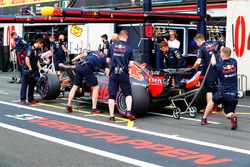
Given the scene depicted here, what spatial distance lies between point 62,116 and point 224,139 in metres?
3.81

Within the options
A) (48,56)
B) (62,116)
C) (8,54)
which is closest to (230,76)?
(62,116)

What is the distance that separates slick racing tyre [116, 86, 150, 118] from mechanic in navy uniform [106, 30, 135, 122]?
0.71ft

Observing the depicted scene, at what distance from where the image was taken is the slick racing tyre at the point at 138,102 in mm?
10044

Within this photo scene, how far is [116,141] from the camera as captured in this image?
7.88 metres

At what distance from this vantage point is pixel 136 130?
8.91 m

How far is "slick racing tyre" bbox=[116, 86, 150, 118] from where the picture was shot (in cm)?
1004

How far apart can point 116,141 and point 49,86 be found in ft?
16.9

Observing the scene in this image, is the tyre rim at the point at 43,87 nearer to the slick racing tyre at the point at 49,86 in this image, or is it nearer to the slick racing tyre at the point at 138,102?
the slick racing tyre at the point at 49,86

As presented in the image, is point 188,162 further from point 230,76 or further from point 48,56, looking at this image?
point 48,56

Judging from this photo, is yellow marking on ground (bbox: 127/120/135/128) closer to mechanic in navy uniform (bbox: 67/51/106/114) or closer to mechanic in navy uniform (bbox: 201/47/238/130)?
mechanic in navy uniform (bbox: 67/51/106/114)

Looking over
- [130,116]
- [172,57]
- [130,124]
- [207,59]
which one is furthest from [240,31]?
[130,124]

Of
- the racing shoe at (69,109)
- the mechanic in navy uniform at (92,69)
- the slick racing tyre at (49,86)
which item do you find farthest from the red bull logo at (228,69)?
the slick racing tyre at (49,86)

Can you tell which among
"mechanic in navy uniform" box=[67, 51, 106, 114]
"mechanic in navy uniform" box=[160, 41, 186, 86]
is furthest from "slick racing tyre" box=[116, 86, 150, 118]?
"mechanic in navy uniform" box=[160, 41, 186, 86]

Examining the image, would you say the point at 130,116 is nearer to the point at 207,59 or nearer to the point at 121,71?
the point at 121,71
